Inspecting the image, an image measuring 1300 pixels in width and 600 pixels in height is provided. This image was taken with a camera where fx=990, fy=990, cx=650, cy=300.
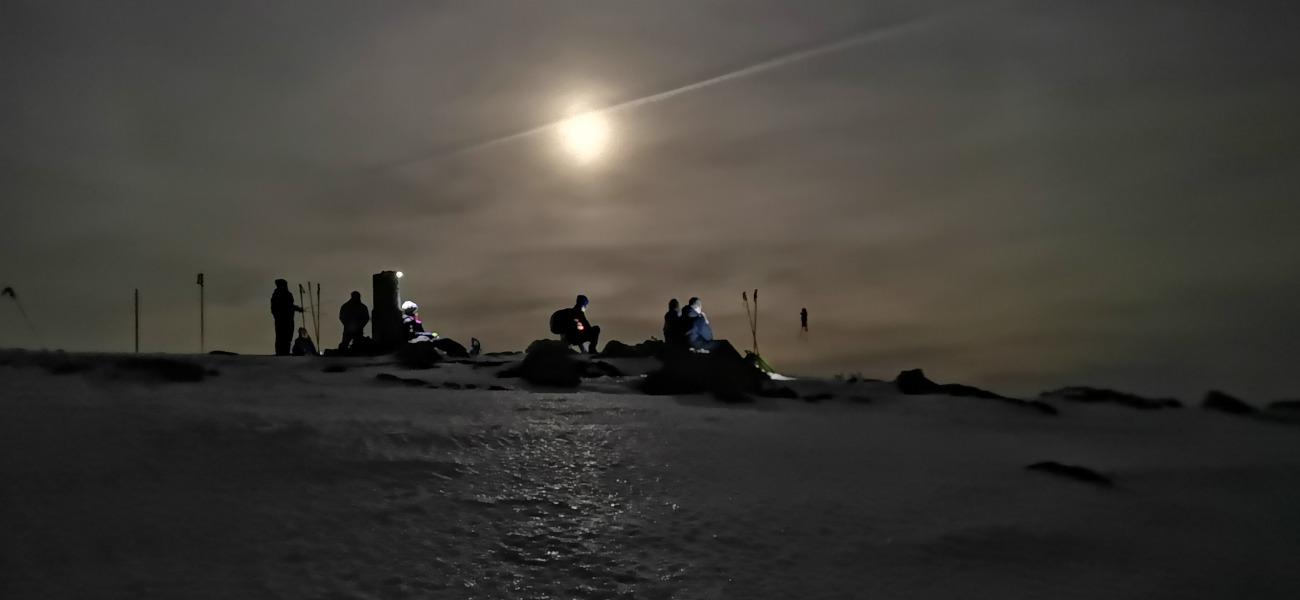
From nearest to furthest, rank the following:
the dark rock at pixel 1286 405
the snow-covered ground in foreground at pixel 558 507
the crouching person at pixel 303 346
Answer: the snow-covered ground in foreground at pixel 558 507, the dark rock at pixel 1286 405, the crouching person at pixel 303 346

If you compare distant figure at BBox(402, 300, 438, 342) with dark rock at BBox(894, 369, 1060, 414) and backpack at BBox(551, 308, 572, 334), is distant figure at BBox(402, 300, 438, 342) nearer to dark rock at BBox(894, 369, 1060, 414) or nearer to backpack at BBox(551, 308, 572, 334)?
backpack at BBox(551, 308, 572, 334)

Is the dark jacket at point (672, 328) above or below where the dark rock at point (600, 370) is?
above

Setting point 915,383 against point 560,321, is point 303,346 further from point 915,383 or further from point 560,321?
point 915,383

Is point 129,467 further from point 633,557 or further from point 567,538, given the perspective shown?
point 633,557

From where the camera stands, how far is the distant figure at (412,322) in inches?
730

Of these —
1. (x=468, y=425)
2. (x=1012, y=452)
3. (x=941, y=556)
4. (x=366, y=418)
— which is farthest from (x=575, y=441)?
(x=1012, y=452)

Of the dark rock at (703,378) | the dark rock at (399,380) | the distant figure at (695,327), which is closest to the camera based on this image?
the dark rock at (399,380)

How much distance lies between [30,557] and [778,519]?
3138mm

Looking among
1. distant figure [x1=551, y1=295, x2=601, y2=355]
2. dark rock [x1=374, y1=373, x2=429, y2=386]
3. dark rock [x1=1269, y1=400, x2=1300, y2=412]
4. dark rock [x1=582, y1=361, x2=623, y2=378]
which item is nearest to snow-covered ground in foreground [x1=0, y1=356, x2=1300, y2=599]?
dark rock [x1=374, y1=373, x2=429, y2=386]

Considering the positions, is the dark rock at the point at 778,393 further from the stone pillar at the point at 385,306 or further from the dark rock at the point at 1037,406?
the stone pillar at the point at 385,306

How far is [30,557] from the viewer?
356 centimetres

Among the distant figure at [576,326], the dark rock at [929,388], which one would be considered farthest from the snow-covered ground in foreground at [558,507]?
the distant figure at [576,326]

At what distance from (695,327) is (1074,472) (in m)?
10.2

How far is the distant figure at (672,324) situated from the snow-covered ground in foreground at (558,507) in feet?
28.8
